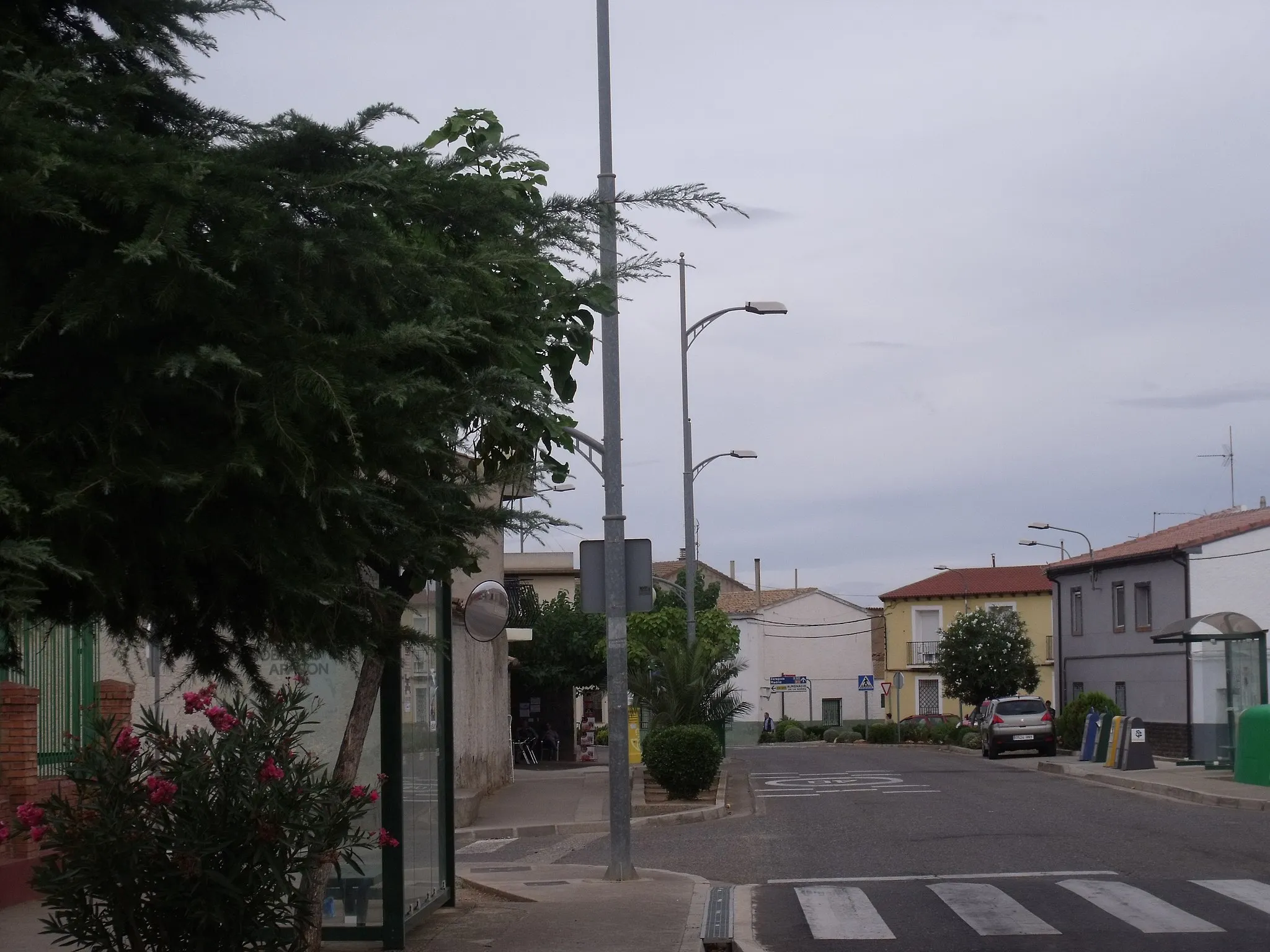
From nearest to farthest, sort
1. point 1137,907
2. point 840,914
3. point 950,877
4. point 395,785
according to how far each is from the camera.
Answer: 1. point 395,785
2. point 1137,907
3. point 840,914
4. point 950,877

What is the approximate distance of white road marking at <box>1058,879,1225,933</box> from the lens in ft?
30.8

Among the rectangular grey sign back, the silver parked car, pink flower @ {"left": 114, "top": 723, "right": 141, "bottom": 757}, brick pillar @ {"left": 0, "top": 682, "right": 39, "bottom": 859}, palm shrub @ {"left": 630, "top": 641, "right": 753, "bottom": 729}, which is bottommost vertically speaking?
the silver parked car

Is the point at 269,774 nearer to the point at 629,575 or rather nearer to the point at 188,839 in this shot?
the point at 188,839

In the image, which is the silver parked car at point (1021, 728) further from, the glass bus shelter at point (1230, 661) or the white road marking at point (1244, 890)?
the white road marking at point (1244, 890)

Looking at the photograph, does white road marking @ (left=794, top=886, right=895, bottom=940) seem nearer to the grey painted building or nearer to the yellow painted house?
the grey painted building

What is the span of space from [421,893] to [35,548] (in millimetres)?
6507

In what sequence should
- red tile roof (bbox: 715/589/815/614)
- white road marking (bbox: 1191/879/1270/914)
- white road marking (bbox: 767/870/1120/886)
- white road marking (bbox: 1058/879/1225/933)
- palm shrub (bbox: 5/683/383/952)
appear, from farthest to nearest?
red tile roof (bbox: 715/589/815/614) → white road marking (bbox: 767/870/1120/886) → white road marking (bbox: 1191/879/1270/914) → white road marking (bbox: 1058/879/1225/933) → palm shrub (bbox: 5/683/383/952)

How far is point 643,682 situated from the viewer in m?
25.3

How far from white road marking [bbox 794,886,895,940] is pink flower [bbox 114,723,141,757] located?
4.89 meters

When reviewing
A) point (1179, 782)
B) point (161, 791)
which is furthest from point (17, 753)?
point (1179, 782)

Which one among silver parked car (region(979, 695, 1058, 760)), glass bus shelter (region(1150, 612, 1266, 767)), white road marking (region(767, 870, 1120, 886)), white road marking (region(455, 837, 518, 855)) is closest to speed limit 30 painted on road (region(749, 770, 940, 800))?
glass bus shelter (region(1150, 612, 1266, 767))

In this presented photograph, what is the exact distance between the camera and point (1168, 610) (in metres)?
38.5

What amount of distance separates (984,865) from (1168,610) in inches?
1087

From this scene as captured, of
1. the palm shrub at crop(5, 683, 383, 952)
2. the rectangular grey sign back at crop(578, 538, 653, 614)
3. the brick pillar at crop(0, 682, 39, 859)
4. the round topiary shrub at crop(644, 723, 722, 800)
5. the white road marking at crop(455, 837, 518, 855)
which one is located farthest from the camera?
the round topiary shrub at crop(644, 723, 722, 800)
